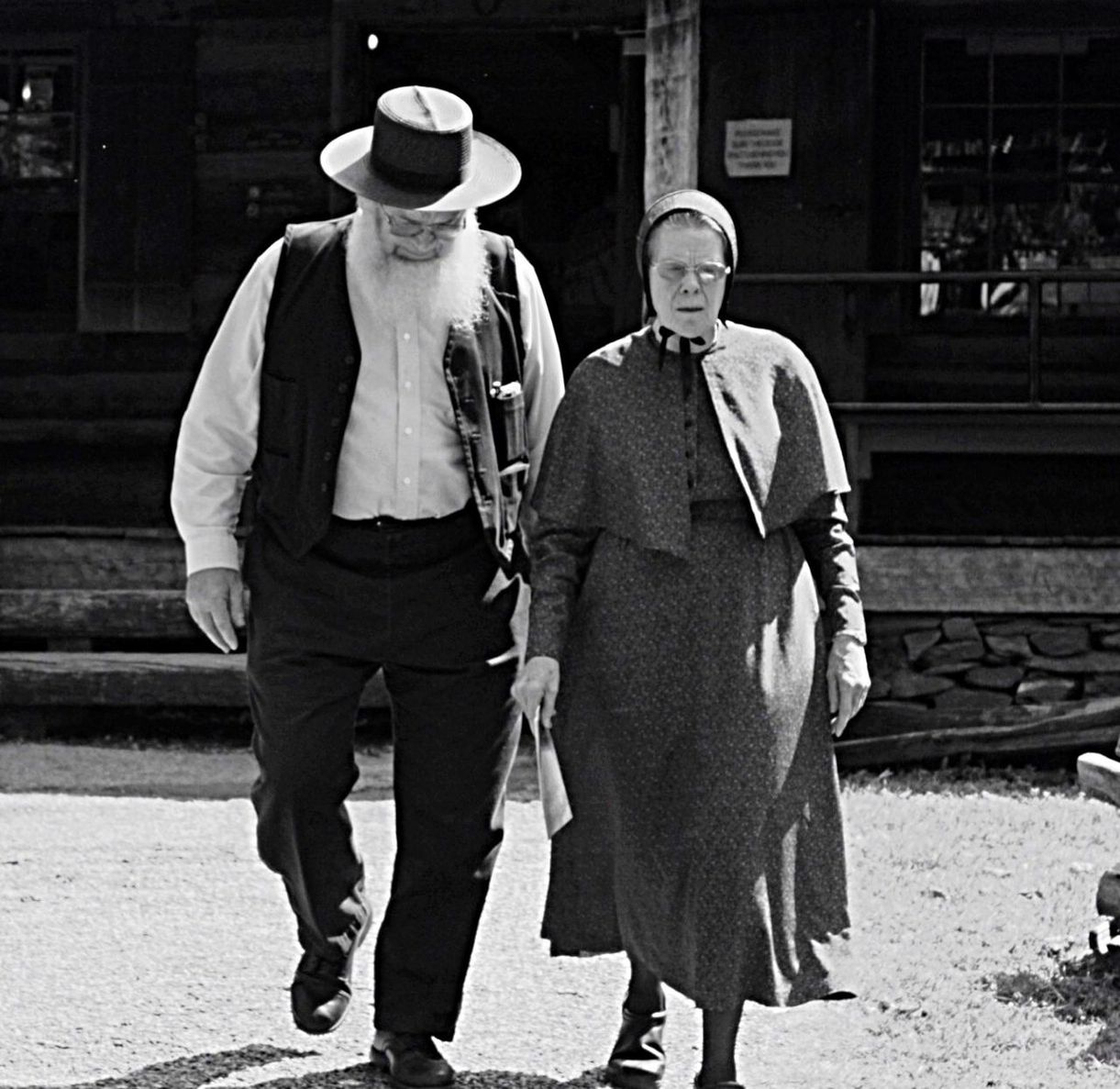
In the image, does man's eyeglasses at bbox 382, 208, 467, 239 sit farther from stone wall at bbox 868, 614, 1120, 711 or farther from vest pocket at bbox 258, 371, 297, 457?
stone wall at bbox 868, 614, 1120, 711

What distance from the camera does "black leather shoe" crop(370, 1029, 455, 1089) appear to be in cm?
390

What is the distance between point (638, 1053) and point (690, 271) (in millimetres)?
1513

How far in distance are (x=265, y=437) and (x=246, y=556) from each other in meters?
0.25

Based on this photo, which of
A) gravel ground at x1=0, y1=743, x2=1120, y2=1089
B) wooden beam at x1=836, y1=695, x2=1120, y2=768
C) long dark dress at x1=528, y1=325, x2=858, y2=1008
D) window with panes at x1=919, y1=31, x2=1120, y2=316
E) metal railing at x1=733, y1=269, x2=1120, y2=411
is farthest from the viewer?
window with panes at x1=919, y1=31, x2=1120, y2=316

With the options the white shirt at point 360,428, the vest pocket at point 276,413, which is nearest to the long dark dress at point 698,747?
the white shirt at point 360,428

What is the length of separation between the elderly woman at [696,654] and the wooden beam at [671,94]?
14.9 ft

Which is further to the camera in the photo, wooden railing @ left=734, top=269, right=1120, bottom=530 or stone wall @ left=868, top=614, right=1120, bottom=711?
wooden railing @ left=734, top=269, right=1120, bottom=530

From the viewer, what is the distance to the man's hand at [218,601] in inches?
160

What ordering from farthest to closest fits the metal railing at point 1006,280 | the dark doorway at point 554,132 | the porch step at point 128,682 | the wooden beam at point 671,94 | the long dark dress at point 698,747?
the dark doorway at point 554,132 → the metal railing at point 1006,280 → the porch step at point 128,682 → the wooden beam at point 671,94 → the long dark dress at point 698,747

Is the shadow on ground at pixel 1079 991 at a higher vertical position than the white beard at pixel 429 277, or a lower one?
lower

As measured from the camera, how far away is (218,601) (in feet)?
13.4

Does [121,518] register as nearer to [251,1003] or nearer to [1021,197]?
[1021,197]

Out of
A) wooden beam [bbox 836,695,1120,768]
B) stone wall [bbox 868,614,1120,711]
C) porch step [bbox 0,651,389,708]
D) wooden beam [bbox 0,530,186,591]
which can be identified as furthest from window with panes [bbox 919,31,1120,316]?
wooden beam [bbox 0,530,186,591]

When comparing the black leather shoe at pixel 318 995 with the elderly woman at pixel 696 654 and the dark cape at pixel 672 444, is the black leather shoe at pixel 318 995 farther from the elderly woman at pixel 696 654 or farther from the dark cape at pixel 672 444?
the dark cape at pixel 672 444
